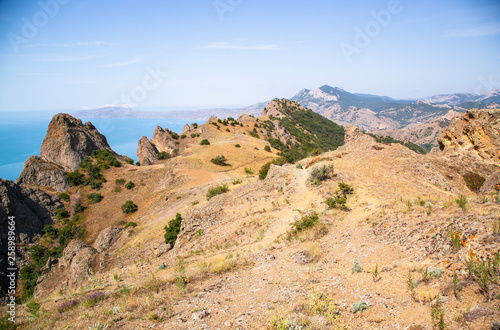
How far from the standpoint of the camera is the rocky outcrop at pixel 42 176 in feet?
131

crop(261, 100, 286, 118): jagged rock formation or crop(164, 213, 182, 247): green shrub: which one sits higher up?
crop(261, 100, 286, 118): jagged rock formation

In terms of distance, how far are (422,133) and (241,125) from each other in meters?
174

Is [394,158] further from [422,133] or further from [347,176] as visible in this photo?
[422,133]

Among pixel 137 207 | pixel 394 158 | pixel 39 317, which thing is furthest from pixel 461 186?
pixel 137 207

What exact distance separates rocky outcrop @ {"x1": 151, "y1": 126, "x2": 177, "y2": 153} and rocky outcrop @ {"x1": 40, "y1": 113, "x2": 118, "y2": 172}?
14.5 metres

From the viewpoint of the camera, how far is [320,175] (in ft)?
60.3

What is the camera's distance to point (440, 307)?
14.0 feet

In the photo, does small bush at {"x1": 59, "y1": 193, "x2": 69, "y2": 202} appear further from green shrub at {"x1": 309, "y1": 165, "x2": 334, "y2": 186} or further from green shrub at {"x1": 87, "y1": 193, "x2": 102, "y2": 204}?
green shrub at {"x1": 309, "y1": 165, "x2": 334, "y2": 186}

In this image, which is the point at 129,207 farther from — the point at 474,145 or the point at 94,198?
the point at 474,145

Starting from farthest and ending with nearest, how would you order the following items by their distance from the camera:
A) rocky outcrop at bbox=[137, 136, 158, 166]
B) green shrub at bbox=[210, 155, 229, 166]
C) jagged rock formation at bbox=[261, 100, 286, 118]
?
jagged rock formation at bbox=[261, 100, 286, 118], rocky outcrop at bbox=[137, 136, 158, 166], green shrub at bbox=[210, 155, 229, 166]

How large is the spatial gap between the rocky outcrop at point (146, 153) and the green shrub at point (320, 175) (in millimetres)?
44067

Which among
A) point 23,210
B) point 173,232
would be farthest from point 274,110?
point 173,232

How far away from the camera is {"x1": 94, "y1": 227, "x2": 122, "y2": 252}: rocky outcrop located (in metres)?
24.1

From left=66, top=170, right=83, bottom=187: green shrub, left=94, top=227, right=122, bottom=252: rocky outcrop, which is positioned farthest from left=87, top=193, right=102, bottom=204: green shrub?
left=94, top=227, right=122, bottom=252: rocky outcrop
